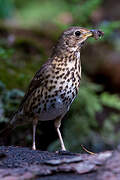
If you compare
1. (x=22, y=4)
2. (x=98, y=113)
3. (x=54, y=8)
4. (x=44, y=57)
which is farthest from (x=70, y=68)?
(x=22, y=4)

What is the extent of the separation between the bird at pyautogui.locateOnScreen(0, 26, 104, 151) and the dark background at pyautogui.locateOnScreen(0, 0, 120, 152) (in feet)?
3.08

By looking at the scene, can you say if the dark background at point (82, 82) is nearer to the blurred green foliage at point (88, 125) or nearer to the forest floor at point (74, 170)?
the blurred green foliage at point (88, 125)

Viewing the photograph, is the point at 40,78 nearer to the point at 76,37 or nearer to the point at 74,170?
the point at 76,37

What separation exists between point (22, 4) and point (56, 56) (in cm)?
1320

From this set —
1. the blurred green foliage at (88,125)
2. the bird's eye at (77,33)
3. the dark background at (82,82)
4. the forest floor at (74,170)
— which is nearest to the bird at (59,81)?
the bird's eye at (77,33)

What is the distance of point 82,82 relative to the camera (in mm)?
8781

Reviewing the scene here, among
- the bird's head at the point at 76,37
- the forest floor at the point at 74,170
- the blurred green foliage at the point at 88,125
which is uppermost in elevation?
the bird's head at the point at 76,37

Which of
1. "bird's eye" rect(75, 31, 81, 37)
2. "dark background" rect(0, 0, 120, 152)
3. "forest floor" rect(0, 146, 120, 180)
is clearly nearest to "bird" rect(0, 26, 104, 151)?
"bird's eye" rect(75, 31, 81, 37)

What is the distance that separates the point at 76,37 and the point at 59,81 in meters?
0.68

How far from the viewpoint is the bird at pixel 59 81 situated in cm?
536

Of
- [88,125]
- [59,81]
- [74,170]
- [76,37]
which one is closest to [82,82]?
[88,125]

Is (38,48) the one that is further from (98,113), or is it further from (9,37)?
(98,113)

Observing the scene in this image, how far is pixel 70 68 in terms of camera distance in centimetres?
540

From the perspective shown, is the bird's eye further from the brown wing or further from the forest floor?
the forest floor
